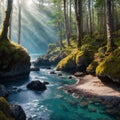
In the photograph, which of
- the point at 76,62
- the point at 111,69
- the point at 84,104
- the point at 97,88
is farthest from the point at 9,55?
the point at 84,104

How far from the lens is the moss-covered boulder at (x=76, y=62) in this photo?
92.5ft

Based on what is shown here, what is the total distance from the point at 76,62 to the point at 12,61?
797 centimetres

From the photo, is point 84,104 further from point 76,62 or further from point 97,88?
point 76,62

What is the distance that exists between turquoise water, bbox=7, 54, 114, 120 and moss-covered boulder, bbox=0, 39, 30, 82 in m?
4.08

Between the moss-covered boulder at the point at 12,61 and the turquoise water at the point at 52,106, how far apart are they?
4081 mm

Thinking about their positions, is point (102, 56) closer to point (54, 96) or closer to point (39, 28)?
point (54, 96)

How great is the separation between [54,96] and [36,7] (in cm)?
9078

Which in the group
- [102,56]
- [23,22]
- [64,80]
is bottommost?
[64,80]

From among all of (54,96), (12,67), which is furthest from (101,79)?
(12,67)

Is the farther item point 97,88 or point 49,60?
point 49,60

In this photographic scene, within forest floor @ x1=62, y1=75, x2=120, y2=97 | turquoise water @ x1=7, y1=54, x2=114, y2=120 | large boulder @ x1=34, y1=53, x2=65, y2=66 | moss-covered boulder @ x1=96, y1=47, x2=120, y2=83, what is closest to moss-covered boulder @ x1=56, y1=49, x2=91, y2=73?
forest floor @ x1=62, y1=75, x2=120, y2=97

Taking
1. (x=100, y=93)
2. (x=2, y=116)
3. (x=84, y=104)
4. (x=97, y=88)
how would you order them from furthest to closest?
(x=97, y=88), (x=100, y=93), (x=84, y=104), (x=2, y=116)

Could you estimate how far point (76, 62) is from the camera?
95.9 feet

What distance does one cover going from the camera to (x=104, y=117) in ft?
43.8
